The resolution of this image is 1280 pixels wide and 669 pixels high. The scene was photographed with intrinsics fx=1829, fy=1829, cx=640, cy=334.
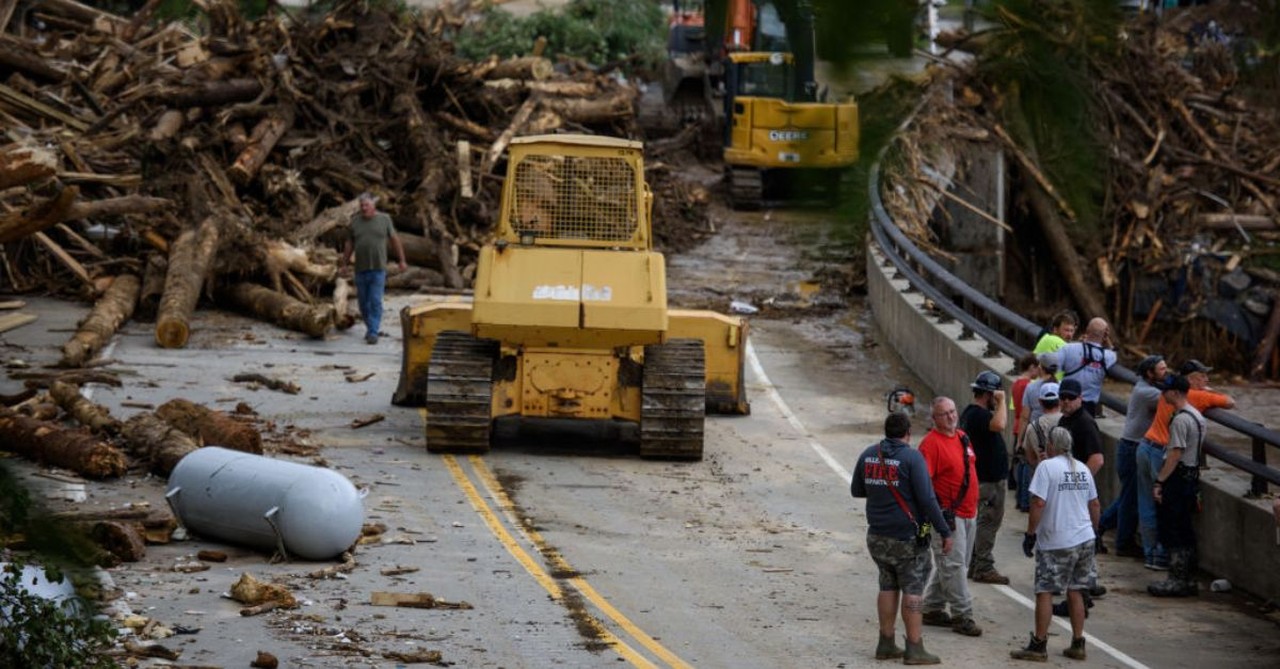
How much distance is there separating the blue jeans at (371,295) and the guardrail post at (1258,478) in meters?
11.4

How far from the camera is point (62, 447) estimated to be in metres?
14.0

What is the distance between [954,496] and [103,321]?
12.8 meters

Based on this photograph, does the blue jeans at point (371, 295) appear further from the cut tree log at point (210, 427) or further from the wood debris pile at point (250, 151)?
the cut tree log at point (210, 427)

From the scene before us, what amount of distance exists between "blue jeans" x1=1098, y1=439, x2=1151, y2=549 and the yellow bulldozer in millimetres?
3853

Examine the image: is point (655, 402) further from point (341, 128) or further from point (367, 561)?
point (341, 128)

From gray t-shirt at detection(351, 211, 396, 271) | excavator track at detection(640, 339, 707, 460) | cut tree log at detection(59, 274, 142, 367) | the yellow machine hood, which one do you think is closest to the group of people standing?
excavator track at detection(640, 339, 707, 460)

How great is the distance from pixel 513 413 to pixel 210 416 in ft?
8.82

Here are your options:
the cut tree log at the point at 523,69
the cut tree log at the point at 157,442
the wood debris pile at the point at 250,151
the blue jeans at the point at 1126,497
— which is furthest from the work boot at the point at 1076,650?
the cut tree log at the point at 523,69

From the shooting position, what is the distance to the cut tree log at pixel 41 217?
11945mm

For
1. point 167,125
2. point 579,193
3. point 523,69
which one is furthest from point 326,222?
point 579,193

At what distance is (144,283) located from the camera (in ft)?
77.2

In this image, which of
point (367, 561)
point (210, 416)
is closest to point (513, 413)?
point (210, 416)

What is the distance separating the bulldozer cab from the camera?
55.9 feet

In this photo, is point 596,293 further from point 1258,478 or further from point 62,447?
point 1258,478
